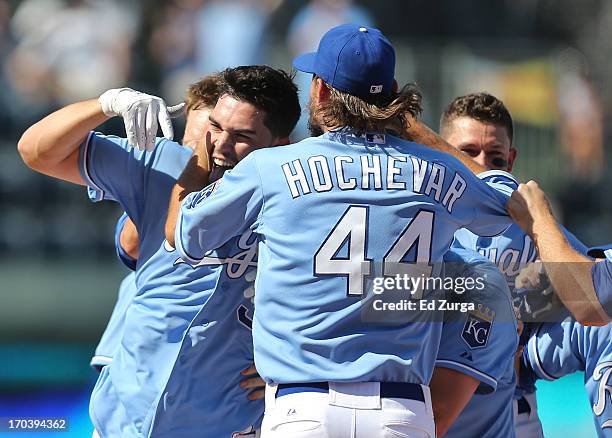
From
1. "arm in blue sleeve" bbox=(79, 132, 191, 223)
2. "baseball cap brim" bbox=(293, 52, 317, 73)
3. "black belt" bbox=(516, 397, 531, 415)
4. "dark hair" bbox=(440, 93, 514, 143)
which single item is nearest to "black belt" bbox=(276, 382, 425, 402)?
"baseball cap brim" bbox=(293, 52, 317, 73)

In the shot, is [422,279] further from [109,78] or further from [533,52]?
[533,52]

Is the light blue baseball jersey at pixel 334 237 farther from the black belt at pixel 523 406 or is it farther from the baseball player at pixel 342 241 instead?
the black belt at pixel 523 406

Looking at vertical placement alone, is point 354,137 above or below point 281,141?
above

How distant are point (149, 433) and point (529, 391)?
173 centimetres

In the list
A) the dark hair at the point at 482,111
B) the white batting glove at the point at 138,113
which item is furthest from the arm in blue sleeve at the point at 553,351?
the white batting glove at the point at 138,113

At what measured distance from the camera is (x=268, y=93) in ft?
12.4

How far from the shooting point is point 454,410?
3314 mm

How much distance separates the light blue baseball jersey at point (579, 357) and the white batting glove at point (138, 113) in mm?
1755

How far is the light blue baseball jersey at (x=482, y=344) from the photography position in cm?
339

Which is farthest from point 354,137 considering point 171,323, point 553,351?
point 553,351

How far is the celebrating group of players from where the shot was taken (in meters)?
3.01

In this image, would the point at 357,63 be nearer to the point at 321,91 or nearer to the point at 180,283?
the point at 321,91

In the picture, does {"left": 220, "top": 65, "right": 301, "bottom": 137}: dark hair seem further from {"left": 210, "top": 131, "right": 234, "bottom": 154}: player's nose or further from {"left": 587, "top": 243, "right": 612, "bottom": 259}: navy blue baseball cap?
{"left": 587, "top": 243, "right": 612, "bottom": 259}: navy blue baseball cap

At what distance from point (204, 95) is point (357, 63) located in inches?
45.0
